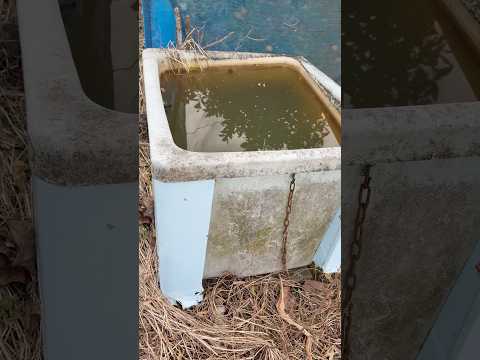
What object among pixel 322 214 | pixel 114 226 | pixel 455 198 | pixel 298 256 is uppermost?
pixel 114 226

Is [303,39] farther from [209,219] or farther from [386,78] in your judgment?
[209,219]

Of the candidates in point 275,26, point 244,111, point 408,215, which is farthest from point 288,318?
point 275,26

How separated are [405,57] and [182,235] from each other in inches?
33.7

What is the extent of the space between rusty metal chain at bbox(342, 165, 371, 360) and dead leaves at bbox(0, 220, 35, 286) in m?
0.69

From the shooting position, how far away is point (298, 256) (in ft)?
5.63

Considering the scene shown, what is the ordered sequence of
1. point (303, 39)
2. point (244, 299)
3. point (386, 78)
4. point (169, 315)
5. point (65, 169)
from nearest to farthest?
point (65, 169) < point (386, 78) < point (169, 315) < point (244, 299) < point (303, 39)

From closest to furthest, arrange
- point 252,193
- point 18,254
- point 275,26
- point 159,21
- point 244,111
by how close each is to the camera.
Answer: point 18,254 < point 252,193 < point 244,111 < point 159,21 < point 275,26

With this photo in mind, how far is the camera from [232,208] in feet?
4.82

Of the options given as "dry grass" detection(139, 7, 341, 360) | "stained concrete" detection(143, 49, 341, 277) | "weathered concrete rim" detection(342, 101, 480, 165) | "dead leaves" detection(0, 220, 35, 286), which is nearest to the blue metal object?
"stained concrete" detection(143, 49, 341, 277)

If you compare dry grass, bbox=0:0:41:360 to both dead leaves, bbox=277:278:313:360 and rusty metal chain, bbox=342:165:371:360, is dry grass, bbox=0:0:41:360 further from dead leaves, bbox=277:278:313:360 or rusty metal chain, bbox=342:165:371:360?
dead leaves, bbox=277:278:313:360

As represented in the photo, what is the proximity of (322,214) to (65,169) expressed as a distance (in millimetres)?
1064

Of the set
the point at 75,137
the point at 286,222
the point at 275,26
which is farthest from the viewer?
the point at 275,26

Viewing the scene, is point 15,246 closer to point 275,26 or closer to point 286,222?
point 286,222

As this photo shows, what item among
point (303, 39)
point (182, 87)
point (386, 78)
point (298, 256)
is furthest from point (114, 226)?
point (303, 39)
